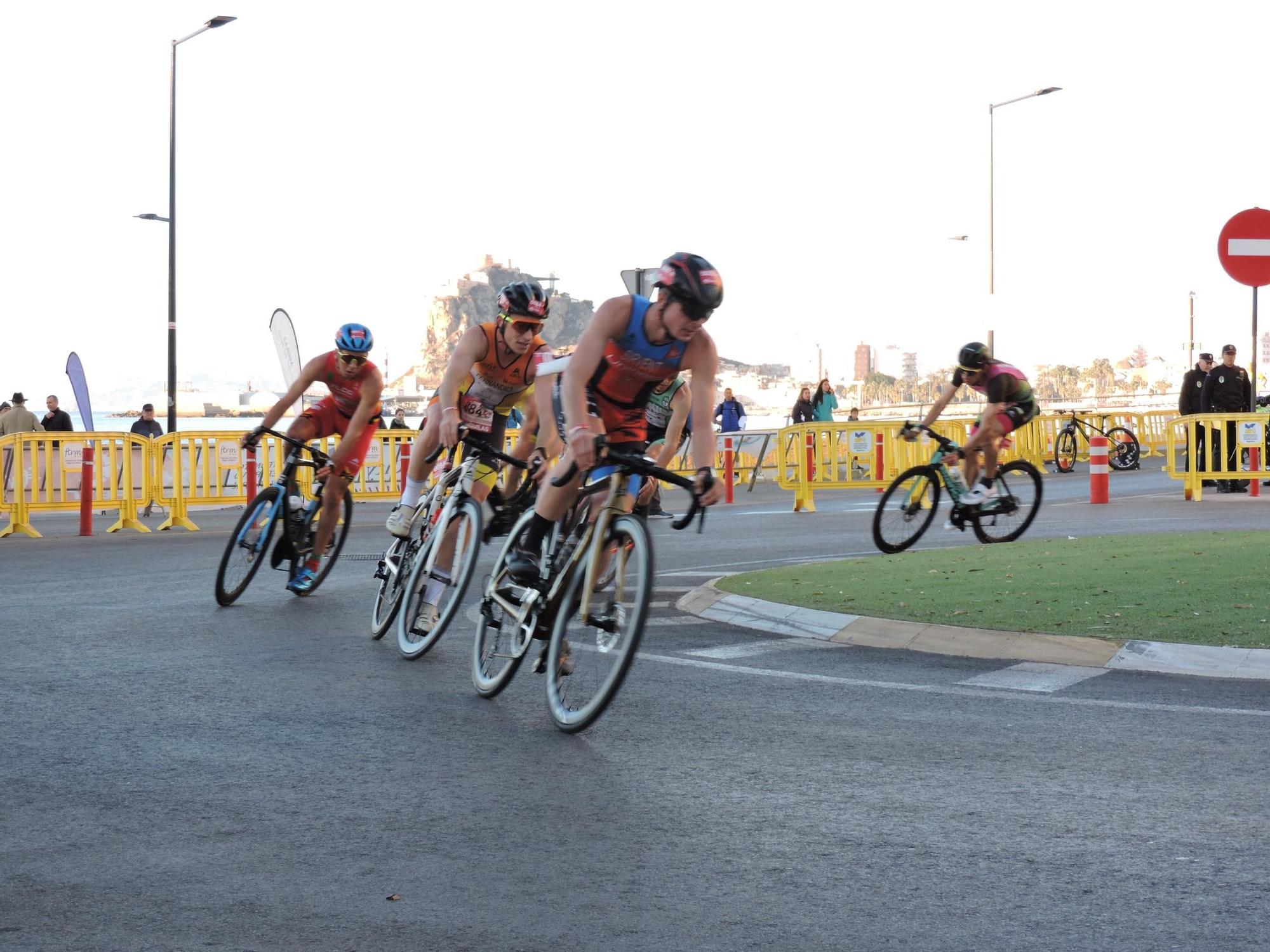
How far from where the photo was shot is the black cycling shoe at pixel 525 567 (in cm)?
673

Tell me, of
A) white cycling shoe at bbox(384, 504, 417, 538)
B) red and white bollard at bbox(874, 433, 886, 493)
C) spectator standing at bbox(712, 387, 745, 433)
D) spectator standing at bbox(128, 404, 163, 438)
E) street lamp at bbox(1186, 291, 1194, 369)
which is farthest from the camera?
street lamp at bbox(1186, 291, 1194, 369)

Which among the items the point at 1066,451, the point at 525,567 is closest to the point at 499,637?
the point at 525,567

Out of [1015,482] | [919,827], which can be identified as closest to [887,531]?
[1015,482]

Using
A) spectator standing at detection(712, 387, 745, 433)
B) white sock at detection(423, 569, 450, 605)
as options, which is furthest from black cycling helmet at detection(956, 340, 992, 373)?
spectator standing at detection(712, 387, 745, 433)

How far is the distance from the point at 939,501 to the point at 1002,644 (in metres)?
6.00

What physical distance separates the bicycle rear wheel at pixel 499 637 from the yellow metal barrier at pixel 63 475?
13642mm

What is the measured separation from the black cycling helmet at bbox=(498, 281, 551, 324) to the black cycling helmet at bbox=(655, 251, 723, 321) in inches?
92.7

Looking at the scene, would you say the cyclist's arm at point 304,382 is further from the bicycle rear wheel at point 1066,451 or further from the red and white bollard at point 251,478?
the bicycle rear wheel at point 1066,451

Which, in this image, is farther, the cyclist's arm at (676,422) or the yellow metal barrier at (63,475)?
the yellow metal barrier at (63,475)

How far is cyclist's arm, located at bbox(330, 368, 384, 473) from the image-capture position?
10516 millimetres

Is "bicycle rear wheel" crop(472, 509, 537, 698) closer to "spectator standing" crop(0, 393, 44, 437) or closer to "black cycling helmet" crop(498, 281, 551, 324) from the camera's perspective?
"black cycling helmet" crop(498, 281, 551, 324)

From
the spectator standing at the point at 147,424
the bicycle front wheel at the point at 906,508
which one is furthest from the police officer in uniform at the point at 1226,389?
the spectator standing at the point at 147,424

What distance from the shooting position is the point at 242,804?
17.1 ft

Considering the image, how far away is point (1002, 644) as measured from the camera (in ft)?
28.2
